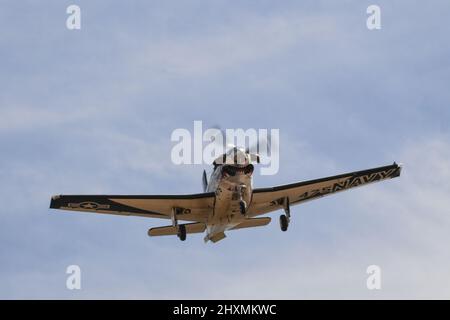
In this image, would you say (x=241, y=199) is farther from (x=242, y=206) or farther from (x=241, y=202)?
(x=242, y=206)

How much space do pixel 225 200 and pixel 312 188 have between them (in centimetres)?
709

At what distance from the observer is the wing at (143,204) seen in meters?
48.8

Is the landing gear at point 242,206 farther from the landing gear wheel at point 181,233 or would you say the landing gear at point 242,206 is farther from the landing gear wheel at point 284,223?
the landing gear wheel at point 181,233

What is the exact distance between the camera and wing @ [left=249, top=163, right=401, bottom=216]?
166ft

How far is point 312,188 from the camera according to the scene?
52219 millimetres

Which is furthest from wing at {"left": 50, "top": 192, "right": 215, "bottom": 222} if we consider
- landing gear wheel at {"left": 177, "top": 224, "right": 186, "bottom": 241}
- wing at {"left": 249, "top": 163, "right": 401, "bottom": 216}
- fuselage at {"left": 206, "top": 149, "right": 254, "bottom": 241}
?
wing at {"left": 249, "top": 163, "right": 401, "bottom": 216}

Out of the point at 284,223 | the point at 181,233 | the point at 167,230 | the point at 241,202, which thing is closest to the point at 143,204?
the point at 167,230

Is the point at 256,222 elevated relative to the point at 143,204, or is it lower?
lower

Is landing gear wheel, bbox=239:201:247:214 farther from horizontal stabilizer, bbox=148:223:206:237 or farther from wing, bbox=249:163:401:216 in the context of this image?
horizontal stabilizer, bbox=148:223:206:237

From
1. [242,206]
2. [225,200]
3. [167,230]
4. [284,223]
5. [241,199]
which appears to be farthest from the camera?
[167,230]

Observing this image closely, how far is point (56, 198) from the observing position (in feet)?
158
